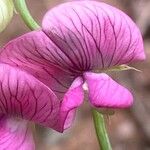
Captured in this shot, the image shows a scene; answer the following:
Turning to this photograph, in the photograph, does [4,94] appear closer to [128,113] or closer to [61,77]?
[61,77]

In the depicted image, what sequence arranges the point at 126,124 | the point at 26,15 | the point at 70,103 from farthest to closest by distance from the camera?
1. the point at 126,124
2. the point at 26,15
3. the point at 70,103

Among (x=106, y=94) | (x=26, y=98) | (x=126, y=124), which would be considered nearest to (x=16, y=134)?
(x=26, y=98)

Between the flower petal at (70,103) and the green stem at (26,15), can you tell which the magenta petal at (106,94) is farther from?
the green stem at (26,15)

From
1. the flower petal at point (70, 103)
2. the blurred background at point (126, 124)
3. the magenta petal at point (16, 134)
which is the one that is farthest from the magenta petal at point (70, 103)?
the blurred background at point (126, 124)

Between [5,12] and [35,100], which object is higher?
[5,12]

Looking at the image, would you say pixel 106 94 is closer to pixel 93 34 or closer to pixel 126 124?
pixel 93 34

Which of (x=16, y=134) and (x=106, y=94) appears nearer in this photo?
(x=106, y=94)
